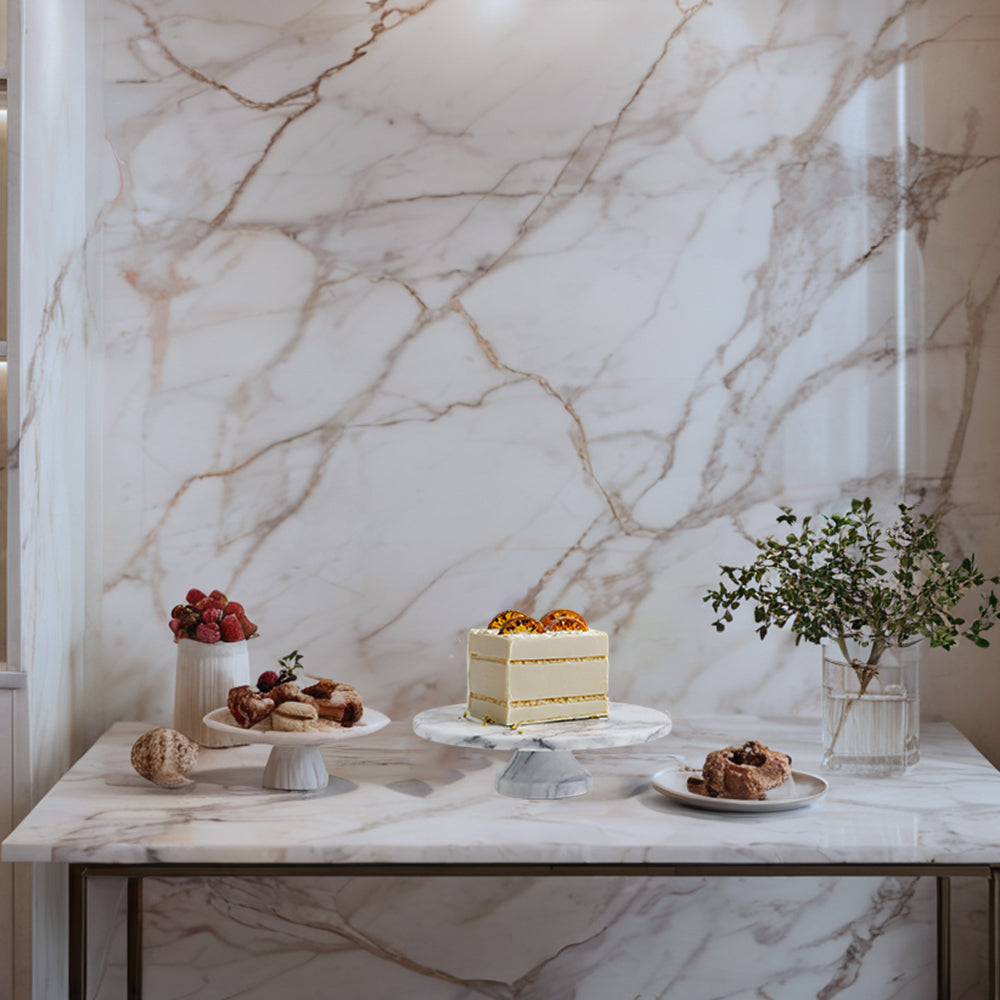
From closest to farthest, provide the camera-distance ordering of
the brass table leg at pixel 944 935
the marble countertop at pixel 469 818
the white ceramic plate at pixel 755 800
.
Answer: the marble countertop at pixel 469 818, the white ceramic plate at pixel 755 800, the brass table leg at pixel 944 935

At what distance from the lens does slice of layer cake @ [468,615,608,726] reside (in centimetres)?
134

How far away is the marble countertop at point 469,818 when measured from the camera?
1164mm

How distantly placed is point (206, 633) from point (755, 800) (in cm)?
78

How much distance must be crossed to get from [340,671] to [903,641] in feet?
2.82

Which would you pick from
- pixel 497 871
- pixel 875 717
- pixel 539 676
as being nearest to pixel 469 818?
pixel 497 871

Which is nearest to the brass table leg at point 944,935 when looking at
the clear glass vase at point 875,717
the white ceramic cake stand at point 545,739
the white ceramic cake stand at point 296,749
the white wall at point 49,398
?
the clear glass vase at point 875,717

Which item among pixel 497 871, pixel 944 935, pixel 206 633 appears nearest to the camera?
pixel 497 871

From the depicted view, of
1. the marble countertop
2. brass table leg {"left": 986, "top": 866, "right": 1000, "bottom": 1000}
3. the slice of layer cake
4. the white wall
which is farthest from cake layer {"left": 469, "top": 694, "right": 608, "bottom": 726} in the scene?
the white wall

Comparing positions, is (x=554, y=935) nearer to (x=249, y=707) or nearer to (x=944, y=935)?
(x=944, y=935)

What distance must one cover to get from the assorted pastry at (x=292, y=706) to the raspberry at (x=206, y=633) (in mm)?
139

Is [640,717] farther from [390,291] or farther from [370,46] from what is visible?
[370,46]

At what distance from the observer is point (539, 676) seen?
1352 millimetres

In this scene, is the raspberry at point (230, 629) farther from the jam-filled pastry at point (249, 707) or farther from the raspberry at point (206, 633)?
the jam-filled pastry at point (249, 707)

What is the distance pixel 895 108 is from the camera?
1719mm
